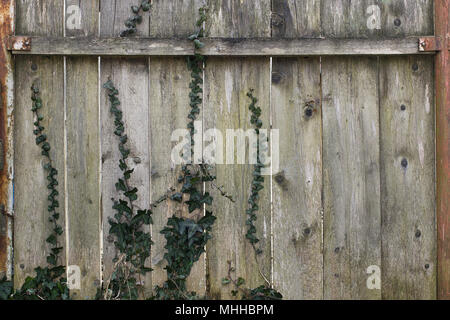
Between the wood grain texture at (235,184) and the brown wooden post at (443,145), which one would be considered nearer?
the brown wooden post at (443,145)

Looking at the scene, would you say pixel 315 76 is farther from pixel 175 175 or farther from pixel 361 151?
pixel 175 175

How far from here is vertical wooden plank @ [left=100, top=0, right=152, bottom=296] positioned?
7.30 ft

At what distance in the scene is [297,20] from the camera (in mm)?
2232

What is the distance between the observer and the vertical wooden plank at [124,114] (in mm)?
2225

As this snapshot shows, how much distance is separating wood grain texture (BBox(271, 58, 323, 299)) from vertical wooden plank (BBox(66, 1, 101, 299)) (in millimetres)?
884

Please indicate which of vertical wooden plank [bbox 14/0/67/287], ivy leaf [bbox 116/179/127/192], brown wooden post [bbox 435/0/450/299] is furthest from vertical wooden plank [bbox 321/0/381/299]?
vertical wooden plank [bbox 14/0/67/287]

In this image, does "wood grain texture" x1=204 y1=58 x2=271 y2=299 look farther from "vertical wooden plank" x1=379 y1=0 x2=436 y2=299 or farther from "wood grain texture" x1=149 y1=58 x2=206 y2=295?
"vertical wooden plank" x1=379 y1=0 x2=436 y2=299

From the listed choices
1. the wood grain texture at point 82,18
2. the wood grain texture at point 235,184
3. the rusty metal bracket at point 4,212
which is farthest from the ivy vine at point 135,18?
the rusty metal bracket at point 4,212

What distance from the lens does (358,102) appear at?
Answer: 224 centimetres

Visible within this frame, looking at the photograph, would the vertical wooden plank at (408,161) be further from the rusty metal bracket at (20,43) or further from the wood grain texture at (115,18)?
the rusty metal bracket at (20,43)

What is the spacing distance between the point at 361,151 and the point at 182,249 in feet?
3.31

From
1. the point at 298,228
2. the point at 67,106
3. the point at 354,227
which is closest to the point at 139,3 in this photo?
the point at 67,106

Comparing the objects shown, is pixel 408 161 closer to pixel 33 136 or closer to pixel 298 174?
pixel 298 174

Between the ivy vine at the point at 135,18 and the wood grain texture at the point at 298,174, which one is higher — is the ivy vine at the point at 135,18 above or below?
above
